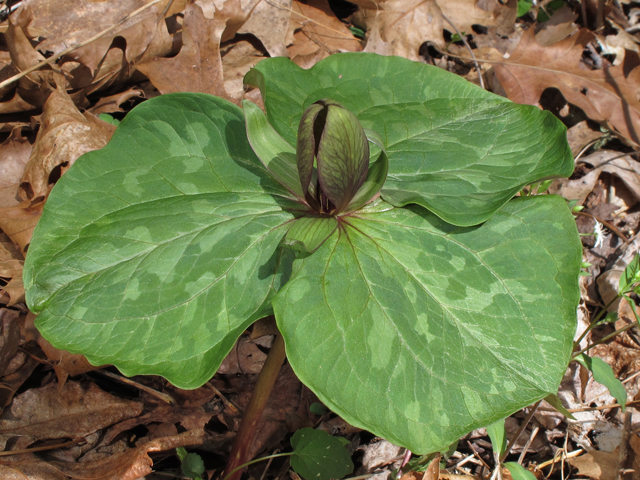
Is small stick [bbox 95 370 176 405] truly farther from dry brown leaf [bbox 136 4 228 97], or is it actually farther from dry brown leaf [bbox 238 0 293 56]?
dry brown leaf [bbox 238 0 293 56]

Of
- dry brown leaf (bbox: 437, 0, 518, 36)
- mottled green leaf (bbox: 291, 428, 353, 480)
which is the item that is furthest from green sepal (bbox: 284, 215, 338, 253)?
dry brown leaf (bbox: 437, 0, 518, 36)

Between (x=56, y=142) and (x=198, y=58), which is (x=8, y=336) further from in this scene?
(x=198, y=58)

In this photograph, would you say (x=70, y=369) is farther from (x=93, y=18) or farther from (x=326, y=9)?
(x=326, y=9)

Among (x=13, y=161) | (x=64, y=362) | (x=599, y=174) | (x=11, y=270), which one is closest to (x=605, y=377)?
(x=599, y=174)

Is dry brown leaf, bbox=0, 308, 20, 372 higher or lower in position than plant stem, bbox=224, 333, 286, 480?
higher

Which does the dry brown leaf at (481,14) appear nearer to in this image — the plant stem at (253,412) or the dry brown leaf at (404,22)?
the dry brown leaf at (404,22)

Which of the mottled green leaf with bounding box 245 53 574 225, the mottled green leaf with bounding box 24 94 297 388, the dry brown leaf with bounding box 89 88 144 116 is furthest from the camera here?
the dry brown leaf with bounding box 89 88 144 116

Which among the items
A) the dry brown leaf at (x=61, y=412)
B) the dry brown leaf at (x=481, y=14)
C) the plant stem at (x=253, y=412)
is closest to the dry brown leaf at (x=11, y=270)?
the dry brown leaf at (x=61, y=412)
